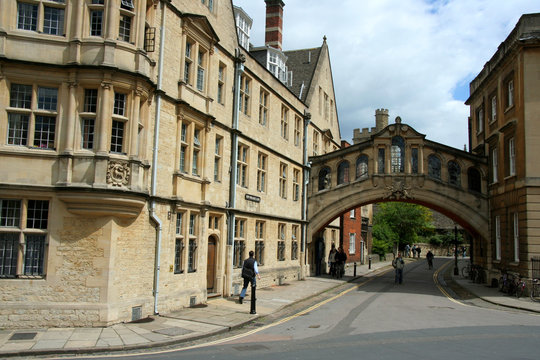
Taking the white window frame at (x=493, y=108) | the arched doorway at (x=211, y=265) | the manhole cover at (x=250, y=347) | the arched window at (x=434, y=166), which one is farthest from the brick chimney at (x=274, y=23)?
the manhole cover at (x=250, y=347)

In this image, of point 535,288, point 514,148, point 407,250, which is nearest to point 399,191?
point 514,148

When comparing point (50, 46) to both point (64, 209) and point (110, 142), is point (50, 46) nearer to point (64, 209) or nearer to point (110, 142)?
point (110, 142)

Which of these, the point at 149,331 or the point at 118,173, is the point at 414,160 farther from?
the point at 149,331

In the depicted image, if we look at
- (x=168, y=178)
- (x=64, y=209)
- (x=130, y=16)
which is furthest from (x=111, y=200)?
(x=130, y=16)

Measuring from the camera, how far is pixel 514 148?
75.5 feet

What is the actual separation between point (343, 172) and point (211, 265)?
45.0 ft

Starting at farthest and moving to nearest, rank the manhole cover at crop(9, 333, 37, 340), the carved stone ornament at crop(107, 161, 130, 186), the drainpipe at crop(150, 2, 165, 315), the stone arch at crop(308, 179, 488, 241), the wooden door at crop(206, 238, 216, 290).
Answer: the stone arch at crop(308, 179, 488, 241) < the wooden door at crop(206, 238, 216, 290) < the drainpipe at crop(150, 2, 165, 315) < the carved stone ornament at crop(107, 161, 130, 186) < the manhole cover at crop(9, 333, 37, 340)

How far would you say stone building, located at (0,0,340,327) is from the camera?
1220 cm

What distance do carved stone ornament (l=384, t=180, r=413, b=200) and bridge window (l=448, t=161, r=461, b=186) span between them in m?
2.43

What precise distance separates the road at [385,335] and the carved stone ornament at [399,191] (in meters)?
9.70

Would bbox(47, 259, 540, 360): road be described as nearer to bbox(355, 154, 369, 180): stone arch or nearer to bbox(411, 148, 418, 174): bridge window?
bbox(411, 148, 418, 174): bridge window

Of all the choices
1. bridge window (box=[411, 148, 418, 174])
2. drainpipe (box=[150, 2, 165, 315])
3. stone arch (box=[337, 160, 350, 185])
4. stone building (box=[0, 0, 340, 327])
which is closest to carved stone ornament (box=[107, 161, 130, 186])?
stone building (box=[0, 0, 340, 327])

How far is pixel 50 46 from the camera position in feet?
41.5

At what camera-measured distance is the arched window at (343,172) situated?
2978 cm
